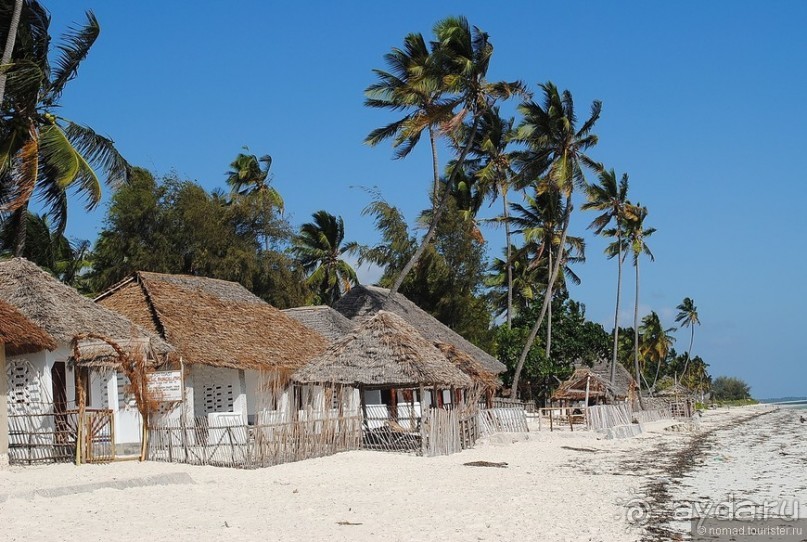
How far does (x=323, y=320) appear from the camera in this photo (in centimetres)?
2806

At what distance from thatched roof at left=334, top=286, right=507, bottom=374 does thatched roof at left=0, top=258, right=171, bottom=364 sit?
14.1 metres

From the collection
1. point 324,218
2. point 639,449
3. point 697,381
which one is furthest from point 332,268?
point 697,381

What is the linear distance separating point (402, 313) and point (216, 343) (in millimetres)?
11393

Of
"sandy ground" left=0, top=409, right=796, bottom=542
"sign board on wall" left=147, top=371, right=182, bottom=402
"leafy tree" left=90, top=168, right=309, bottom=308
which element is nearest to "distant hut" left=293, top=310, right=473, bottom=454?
"sandy ground" left=0, top=409, right=796, bottom=542

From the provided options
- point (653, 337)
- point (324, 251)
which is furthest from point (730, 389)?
point (324, 251)

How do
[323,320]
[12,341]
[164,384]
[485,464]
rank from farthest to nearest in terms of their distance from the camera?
[323,320] → [485,464] → [164,384] → [12,341]

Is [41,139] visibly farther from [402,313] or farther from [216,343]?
[402,313]

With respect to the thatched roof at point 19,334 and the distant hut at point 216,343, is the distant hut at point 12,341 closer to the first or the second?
the thatched roof at point 19,334

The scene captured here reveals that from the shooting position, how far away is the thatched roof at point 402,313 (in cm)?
3212

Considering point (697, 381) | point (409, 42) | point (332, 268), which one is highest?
point (409, 42)

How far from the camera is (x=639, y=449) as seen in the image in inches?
919

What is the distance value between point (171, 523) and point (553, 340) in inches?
1231

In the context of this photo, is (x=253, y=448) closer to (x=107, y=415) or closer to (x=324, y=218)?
(x=107, y=415)

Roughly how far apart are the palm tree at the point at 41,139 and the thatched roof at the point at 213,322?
300 cm
